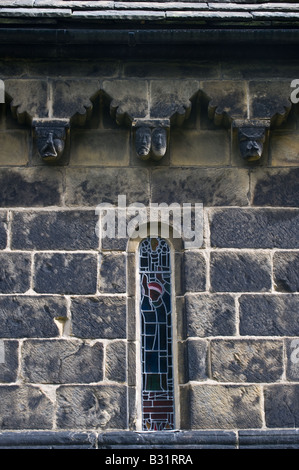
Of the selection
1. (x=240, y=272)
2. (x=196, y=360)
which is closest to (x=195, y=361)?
(x=196, y=360)

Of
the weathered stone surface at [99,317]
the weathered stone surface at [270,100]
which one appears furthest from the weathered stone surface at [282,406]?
the weathered stone surface at [270,100]

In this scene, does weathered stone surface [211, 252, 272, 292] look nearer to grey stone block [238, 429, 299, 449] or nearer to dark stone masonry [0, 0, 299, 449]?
dark stone masonry [0, 0, 299, 449]

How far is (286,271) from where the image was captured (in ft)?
22.9

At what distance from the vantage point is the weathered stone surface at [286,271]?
6934 mm

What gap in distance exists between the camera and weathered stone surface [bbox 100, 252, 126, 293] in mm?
6914

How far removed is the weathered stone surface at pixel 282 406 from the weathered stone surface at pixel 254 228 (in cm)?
106

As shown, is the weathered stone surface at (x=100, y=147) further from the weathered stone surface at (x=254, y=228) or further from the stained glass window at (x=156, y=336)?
the weathered stone surface at (x=254, y=228)

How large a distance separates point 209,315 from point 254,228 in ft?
2.45

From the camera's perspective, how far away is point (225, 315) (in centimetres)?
684

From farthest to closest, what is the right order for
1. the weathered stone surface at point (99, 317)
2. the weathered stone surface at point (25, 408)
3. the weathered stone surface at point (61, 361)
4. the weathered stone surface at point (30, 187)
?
the weathered stone surface at point (30, 187) < the weathered stone surface at point (99, 317) < the weathered stone surface at point (61, 361) < the weathered stone surface at point (25, 408)

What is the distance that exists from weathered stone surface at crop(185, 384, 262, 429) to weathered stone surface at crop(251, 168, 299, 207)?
141 cm

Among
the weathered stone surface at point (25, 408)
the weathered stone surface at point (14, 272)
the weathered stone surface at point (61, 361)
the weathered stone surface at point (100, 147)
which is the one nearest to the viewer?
the weathered stone surface at point (25, 408)

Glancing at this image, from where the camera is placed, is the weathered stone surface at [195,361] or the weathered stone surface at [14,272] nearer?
the weathered stone surface at [195,361]

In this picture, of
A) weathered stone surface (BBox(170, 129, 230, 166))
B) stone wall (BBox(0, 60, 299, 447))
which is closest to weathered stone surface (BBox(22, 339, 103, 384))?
stone wall (BBox(0, 60, 299, 447))
